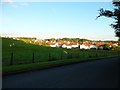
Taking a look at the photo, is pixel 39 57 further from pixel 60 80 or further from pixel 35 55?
pixel 60 80

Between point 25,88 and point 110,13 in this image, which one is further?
point 110,13

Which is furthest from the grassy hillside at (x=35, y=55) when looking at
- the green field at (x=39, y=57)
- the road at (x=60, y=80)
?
the road at (x=60, y=80)

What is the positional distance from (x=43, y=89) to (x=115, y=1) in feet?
52.7

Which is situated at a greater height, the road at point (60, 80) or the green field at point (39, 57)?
the road at point (60, 80)

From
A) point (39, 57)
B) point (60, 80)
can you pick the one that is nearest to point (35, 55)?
point (39, 57)

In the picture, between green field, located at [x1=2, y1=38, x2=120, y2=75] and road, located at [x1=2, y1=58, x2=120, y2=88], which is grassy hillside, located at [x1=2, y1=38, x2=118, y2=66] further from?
road, located at [x1=2, y1=58, x2=120, y2=88]

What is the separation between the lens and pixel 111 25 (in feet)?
99.7

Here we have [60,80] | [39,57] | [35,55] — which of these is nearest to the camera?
[60,80]

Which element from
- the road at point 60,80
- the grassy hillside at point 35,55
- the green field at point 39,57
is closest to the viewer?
the road at point 60,80

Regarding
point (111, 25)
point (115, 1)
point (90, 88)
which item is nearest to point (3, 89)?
point (90, 88)

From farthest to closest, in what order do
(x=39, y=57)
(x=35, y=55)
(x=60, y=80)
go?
1. (x=35, y=55)
2. (x=39, y=57)
3. (x=60, y=80)

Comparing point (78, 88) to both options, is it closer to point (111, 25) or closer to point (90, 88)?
point (90, 88)

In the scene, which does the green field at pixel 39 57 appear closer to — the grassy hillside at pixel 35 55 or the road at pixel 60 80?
the grassy hillside at pixel 35 55

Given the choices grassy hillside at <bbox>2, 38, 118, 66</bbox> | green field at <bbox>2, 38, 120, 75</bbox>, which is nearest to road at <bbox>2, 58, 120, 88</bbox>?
green field at <bbox>2, 38, 120, 75</bbox>
